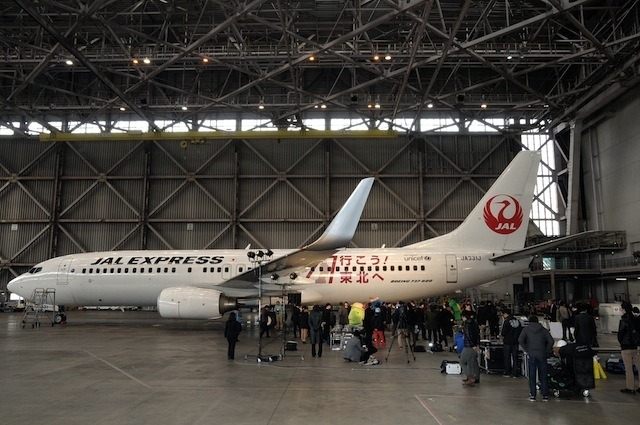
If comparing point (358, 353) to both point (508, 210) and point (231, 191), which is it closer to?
point (508, 210)

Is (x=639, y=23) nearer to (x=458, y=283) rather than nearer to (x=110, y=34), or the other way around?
(x=458, y=283)

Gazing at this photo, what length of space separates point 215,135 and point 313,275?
737 inches

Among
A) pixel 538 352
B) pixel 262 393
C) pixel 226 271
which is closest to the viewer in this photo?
pixel 538 352

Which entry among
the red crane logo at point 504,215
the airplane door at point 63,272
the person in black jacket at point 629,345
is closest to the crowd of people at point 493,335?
the person in black jacket at point 629,345

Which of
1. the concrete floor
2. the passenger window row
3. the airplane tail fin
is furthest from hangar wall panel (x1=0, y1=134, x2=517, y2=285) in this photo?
the concrete floor

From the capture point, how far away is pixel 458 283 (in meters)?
19.9

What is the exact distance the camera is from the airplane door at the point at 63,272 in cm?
2136

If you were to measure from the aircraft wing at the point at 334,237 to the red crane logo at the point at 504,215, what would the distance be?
8.44 meters

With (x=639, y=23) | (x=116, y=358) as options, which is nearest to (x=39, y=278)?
(x=116, y=358)

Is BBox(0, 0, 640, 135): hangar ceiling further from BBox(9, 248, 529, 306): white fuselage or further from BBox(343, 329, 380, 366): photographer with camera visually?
BBox(343, 329, 380, 366): photographer with camera

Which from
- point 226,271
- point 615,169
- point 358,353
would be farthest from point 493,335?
point 615,169

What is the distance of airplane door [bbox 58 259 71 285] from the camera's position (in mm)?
21359

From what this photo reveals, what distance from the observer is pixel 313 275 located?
66.3 ft

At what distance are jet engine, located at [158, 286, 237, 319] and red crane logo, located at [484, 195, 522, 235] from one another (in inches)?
464
